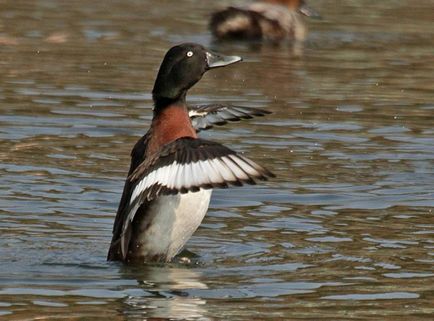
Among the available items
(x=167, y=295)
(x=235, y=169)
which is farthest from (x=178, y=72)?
(x=167, y=295)

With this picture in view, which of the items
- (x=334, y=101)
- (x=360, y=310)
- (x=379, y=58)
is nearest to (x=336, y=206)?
(x=360, y=310)

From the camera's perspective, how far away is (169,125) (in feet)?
28.6

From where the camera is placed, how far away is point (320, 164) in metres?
11.7

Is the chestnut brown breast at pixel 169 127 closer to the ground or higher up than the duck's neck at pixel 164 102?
closer to the ground

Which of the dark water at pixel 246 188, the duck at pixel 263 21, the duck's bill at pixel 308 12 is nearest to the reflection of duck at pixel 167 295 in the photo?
the dark water at pixel 246 188

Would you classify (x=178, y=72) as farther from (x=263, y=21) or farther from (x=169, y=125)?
(x=263, y=21)

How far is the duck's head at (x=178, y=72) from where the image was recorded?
8898 millimetres

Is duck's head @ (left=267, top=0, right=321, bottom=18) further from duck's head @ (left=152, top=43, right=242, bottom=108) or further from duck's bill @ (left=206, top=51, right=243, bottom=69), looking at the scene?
duck's head @ (left=152, top=43, right=242, bottom=108)

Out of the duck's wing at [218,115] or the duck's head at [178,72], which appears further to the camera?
the duck's wing at [218,115]

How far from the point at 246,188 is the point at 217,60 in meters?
1.89

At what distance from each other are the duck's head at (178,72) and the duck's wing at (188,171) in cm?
62

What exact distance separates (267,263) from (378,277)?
28.9 inches

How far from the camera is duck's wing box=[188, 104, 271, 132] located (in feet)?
32.5

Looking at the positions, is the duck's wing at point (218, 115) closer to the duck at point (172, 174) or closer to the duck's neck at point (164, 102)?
the duck at point (172, 174)
